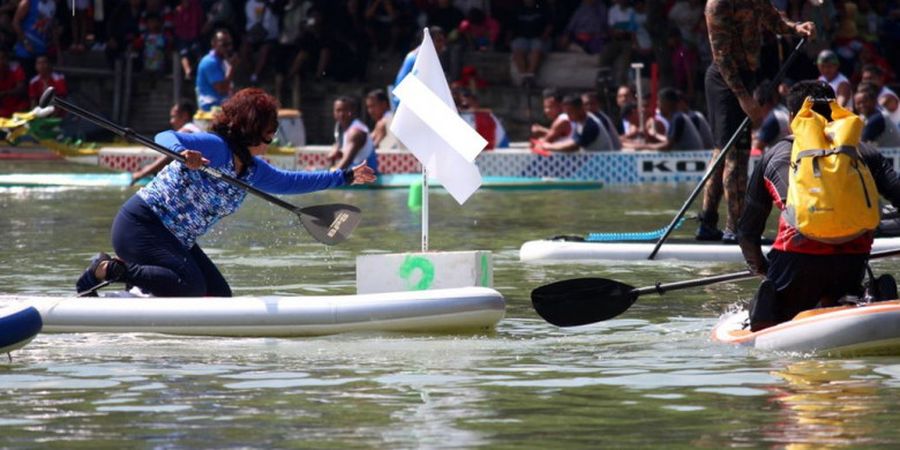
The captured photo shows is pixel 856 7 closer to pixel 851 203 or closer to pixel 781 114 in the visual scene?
pixel 781 114

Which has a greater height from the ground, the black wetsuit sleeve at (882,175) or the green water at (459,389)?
the black wetsuit sleeve at (882,175)

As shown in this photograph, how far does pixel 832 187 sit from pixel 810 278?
43 centimetres

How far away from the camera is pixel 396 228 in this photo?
16766mm

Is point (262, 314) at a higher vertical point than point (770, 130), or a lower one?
lower

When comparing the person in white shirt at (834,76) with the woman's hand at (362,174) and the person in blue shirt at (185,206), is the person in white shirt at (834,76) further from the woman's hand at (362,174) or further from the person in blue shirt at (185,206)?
the person in blue shirt at (185,206)

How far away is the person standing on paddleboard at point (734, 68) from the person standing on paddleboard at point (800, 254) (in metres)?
4.02

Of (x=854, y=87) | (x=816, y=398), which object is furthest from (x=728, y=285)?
(x=854, y=87)

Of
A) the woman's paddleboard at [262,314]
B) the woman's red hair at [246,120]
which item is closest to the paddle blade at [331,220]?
the woman's red hair at [246,120]

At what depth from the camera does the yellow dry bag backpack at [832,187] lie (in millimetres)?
8688

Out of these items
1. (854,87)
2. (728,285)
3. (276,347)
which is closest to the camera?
(276,347)

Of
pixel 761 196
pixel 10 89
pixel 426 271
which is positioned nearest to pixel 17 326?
pixel 426 271

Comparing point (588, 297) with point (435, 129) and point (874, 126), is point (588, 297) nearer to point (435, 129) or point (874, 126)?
point (435, 129)

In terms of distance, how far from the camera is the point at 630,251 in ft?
43.9

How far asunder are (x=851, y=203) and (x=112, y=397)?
3.09 meters
